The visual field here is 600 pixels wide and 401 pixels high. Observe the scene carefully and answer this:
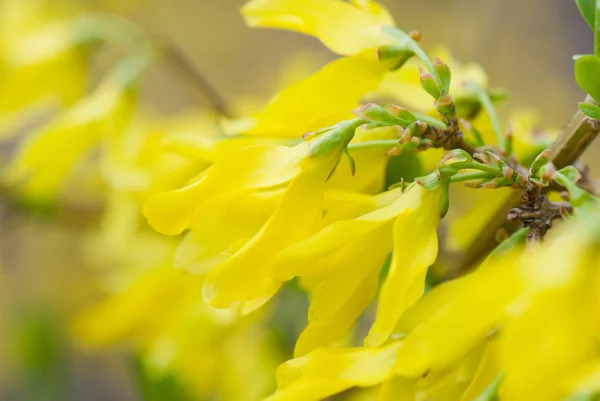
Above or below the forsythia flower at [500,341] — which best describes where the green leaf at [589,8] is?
above

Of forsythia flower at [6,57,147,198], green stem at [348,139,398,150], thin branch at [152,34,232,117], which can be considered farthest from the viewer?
thin branch at [152,34,232,117]

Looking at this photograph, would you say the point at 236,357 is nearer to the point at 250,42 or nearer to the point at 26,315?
the point at 26,315

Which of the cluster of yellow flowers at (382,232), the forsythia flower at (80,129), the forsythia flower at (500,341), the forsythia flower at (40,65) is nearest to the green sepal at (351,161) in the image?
the cluster of yellow flowers at (382,232)

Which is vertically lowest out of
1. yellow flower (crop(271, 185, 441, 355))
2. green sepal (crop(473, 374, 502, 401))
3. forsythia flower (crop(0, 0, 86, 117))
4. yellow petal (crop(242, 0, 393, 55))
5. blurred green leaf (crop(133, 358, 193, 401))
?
blurred green leaf (crop(133, 358, 193, 401))

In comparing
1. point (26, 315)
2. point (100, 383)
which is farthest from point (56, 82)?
point (100, 383)

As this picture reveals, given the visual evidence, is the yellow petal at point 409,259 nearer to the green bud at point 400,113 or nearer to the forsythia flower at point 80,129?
the green bud at point 400,113

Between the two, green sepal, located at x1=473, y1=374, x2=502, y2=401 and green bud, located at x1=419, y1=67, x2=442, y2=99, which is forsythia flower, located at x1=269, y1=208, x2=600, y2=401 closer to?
green sepal, located at x1=473, y1=374, x2=502, y2=401

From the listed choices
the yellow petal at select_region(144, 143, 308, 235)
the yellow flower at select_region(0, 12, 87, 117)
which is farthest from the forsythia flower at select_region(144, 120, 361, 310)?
the yellow flower at select_region(0, 12, 87, 117)
